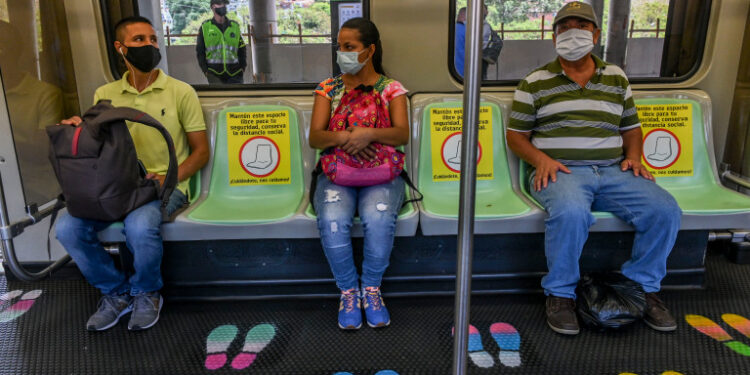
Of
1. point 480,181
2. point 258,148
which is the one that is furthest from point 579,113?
point 258,148

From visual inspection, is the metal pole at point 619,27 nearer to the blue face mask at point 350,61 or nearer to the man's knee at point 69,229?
the blue face mask at point 350,61

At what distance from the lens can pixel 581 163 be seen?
8.24ft

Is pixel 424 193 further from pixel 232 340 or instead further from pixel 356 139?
pixel 232 340

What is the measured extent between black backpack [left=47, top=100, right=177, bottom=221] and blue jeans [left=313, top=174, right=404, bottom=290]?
78cm

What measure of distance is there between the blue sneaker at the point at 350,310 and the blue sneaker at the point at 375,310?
0.04 meters

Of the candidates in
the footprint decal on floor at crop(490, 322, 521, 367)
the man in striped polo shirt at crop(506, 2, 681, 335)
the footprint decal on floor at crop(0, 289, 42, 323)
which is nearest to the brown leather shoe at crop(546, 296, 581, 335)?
the man in striped polo shirt at crop(506, 2, 681, 335)

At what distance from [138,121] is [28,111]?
3.26 ft

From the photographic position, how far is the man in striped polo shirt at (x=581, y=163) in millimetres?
2273

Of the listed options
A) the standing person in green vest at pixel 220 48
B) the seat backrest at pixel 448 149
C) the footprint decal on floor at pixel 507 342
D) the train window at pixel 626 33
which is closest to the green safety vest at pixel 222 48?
the standing person in green vest at pixel 220 48

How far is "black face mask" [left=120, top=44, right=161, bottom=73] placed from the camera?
Answer: 2434 mm

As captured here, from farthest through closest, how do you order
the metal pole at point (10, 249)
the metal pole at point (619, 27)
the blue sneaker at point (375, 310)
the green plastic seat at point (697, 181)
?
the metal pole at point (619, 27)
the green plastic seat at point (697, 181)
the blue sneaker at point (375, 310)
the metal pole at point (10, 249)

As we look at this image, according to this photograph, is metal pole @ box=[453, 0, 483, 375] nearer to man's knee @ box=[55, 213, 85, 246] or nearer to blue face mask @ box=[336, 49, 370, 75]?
blue face mask @ box=[336, 49, 370, 75]

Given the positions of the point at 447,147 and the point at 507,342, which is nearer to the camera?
the point at 507,342

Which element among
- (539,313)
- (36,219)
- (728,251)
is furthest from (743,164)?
(36,219)
